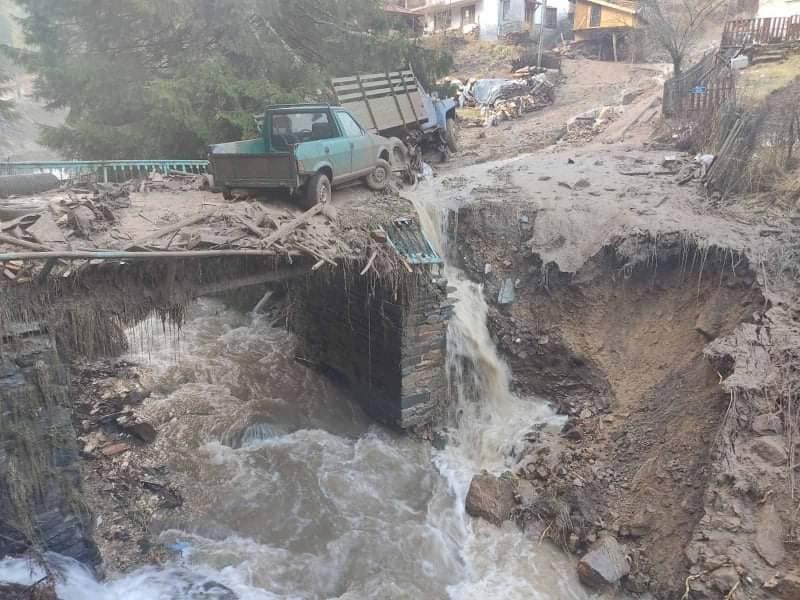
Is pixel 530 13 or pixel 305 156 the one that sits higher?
pixel 530 13

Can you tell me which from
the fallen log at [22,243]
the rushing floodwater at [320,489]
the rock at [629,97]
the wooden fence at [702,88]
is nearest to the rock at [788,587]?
the rushing floodwater at [320,489]

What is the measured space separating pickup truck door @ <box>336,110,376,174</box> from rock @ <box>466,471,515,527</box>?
18.7 feet

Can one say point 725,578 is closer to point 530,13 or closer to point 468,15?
point 530,13

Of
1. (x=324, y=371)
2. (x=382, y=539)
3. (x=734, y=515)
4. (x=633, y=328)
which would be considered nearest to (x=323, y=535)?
(x=382, y=539)

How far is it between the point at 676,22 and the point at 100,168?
66.8ft

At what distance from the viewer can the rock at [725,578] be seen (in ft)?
18.2

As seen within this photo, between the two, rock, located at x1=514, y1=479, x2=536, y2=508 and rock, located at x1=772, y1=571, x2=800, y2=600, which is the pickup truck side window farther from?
rock, located at x1=772, y1=571, x2=800, y2=600

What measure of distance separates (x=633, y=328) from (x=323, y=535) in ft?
19.3

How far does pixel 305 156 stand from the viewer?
8656mm

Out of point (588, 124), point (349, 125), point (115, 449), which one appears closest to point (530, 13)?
point (588, 124)

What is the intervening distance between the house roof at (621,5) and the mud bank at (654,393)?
920 inches

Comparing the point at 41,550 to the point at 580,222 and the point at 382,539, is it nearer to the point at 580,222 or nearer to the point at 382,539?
the point at 382,539

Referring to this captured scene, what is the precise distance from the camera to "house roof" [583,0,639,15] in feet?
92.7

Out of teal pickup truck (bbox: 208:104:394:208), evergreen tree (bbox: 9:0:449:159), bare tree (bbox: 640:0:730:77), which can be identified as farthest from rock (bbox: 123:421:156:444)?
bare tree (bbox: 640:0:730:77)
